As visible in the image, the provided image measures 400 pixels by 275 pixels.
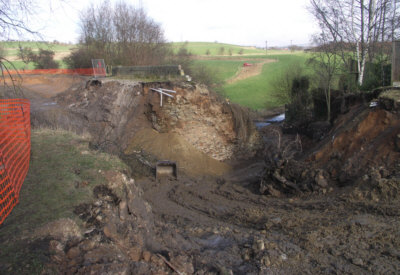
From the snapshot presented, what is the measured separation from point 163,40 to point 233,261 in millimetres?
25212

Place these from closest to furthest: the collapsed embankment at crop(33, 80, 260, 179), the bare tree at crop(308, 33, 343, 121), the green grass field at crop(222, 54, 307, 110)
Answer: the collapsed embankment at crop(33, 80, 260, 179), the bare tree at crop(308, 33, 343, 121), the green grass field at crop(222, 54, 307, 110)

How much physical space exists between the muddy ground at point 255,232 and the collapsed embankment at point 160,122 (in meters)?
4.74

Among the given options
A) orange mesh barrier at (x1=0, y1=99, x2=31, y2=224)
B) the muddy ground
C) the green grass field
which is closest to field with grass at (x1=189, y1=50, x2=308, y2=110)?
the green grass field

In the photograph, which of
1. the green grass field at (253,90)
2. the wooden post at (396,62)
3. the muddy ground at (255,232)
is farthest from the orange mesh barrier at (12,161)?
the green grass field at (253,90)

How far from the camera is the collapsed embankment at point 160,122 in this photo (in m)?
15.1

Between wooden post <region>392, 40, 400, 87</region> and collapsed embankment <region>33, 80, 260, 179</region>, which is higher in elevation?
wooden post <region>392, 40, 400, 87</region>

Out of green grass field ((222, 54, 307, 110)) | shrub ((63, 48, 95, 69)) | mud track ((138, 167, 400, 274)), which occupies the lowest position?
mud track ((138, 167, 400, 274))

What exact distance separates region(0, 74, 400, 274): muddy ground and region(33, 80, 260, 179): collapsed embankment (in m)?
4.74

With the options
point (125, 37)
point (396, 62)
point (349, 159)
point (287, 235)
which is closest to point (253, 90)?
point (125, 37)

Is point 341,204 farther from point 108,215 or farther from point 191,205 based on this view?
point 108,215

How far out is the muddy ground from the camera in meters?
4.50

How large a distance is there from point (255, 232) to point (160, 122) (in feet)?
32.4

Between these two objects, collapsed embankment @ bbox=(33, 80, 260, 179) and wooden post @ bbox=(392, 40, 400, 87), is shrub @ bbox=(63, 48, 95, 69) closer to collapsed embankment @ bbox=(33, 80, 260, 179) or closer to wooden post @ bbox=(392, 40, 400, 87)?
collapsed embankment @ bbox=(33, 80, 260, 179)

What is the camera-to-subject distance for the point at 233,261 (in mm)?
5586
